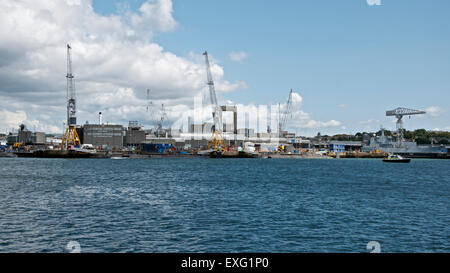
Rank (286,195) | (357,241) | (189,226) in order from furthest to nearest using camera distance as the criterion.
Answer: (286,195) < (189,226) < (357,241)

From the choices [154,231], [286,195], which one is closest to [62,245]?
[154,231]
